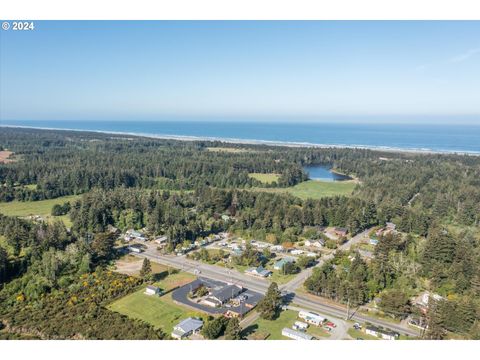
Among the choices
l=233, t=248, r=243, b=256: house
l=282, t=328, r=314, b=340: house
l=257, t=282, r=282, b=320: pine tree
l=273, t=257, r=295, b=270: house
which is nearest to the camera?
l=282, t=328, r=314, b=340: house

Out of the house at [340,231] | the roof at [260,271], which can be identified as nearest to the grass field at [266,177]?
the house at [340,231]

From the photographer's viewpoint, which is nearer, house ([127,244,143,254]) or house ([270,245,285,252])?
house ([127,244,143,254])

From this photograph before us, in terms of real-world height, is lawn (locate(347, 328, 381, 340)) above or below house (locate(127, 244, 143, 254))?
above

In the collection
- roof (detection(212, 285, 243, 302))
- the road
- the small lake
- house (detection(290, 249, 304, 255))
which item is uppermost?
the small lake

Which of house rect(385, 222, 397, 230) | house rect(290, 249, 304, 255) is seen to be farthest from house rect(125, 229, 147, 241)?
house rect(385, 222, 397, 230)

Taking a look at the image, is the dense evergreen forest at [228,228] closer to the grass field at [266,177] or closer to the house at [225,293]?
the grass field at [266,177]

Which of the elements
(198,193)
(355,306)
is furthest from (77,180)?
(355,306)

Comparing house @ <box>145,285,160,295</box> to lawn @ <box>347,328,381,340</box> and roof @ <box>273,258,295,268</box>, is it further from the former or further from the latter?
lawn @ <box>347,328,381,340</box>
